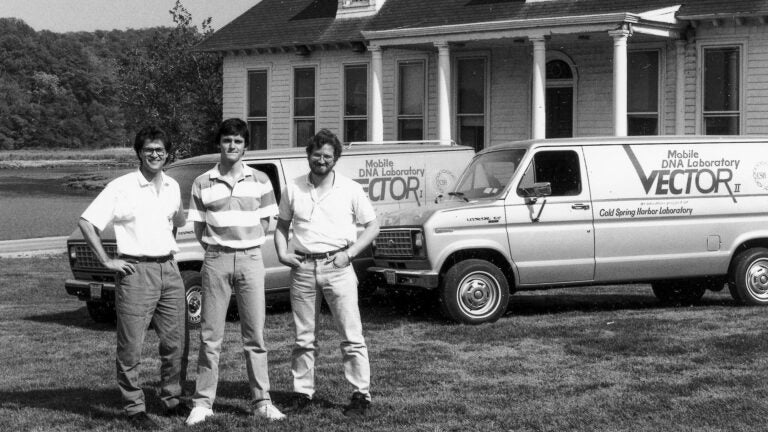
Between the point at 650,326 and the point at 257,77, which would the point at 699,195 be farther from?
the point at 257,77

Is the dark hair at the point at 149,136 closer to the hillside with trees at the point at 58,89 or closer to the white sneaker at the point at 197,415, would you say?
the white sneaker at the point at 197,415

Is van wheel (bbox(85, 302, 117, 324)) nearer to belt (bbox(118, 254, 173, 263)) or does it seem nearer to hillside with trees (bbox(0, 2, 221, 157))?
belt (bbox(118, 254, 173, 263))

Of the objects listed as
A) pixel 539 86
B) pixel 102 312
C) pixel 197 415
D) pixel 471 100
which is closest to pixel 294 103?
pixel 471 100

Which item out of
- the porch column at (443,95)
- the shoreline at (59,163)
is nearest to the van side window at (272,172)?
the porch column at (443,95)

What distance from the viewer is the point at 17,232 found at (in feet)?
114

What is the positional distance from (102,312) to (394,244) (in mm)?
3345

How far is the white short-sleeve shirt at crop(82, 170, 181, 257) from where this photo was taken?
7484 millimetres

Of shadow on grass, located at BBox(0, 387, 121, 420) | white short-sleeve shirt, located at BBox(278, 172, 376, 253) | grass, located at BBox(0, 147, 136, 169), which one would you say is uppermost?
grass, located at BBox(0, 147, 136, 169)

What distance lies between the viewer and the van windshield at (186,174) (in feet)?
42.4

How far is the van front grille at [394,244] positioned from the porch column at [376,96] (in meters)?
12.9

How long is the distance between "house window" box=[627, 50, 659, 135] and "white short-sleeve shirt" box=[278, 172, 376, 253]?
16.3 metres

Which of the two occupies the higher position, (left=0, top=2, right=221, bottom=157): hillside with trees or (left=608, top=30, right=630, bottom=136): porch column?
(left=0, top=2, right=221, bottom=157): hillside with trees

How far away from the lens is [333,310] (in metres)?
7.77

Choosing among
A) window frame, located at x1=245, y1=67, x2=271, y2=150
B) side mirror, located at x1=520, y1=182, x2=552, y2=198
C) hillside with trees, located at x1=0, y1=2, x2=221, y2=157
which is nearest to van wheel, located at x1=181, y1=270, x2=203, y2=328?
side mirror, located at x1=520, y1=182, x2=552, y2=198
